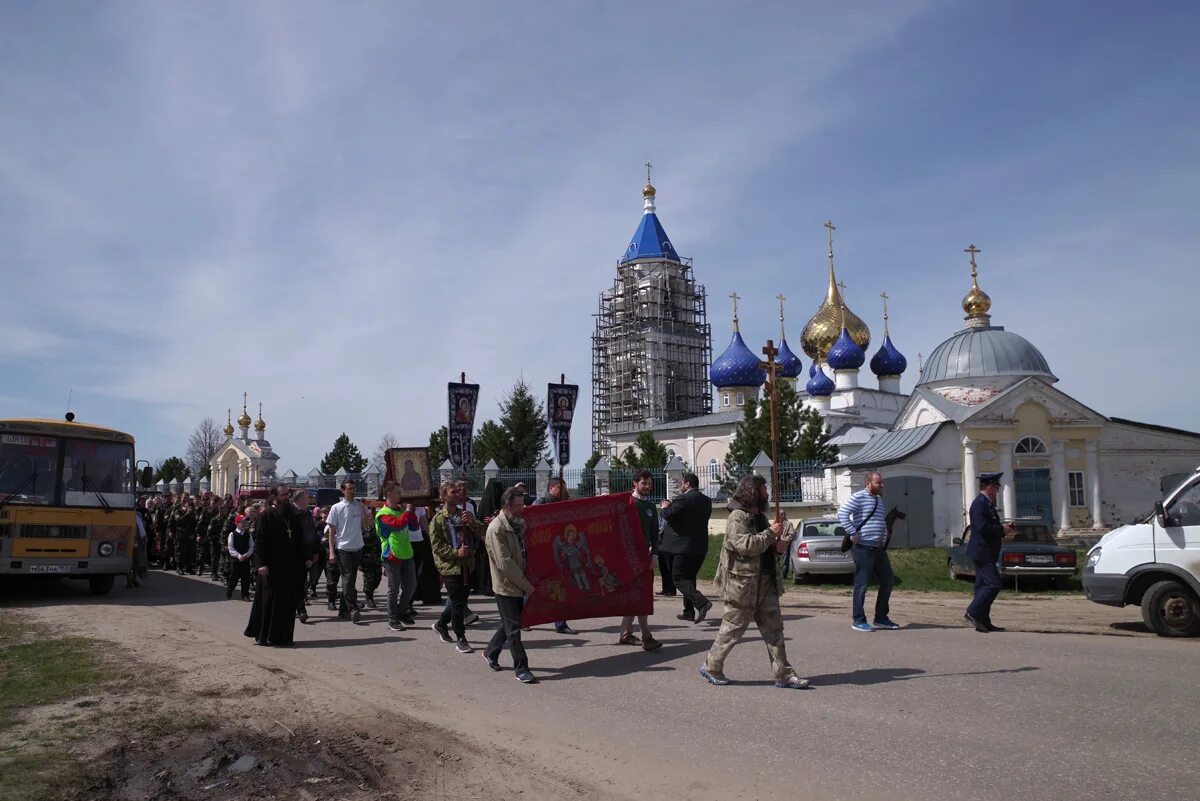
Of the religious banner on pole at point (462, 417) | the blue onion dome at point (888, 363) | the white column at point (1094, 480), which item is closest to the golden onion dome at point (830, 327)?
the blue onion dome at point (888, 363)

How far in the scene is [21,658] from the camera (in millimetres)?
9930

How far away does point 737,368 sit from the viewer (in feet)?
212

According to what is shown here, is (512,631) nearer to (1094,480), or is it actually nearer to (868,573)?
(868,573)

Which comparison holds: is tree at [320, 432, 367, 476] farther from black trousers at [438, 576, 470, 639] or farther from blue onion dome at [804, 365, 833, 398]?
black trousers at [438, 576, 470, 639]

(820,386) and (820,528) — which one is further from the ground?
(820,386)

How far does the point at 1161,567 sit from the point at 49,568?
15.9m

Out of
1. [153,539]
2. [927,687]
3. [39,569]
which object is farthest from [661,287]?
[927,687]

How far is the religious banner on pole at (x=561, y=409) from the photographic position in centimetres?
1997

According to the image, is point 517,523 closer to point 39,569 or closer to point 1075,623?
point 1075,623

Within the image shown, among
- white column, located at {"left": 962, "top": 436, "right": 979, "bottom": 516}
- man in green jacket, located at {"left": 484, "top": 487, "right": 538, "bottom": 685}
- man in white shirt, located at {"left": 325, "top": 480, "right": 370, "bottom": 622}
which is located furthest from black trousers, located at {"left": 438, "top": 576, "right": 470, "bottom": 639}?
white column, located at {"left": 962, "top": 436, "right": 979, "bottom": 516}

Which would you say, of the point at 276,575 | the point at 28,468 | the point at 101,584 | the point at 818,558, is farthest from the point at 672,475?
the point at 276,575

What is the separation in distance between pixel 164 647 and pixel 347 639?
2.05m

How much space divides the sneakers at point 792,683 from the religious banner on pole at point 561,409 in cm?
1224

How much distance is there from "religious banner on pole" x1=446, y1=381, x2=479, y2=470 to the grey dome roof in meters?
21.3
